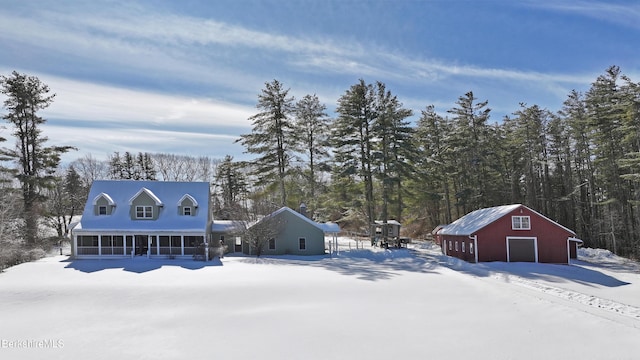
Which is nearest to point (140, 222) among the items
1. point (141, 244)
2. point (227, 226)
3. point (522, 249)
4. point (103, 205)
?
point (141, 244)

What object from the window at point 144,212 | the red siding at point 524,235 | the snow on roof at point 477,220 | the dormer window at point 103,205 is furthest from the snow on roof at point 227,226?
the red siding at point 524,235

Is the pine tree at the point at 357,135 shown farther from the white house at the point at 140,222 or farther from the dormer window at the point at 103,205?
the dormer window at the point at 103,205

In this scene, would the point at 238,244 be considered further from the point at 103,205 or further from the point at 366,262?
the point at 366,262

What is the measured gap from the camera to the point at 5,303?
15.3 m

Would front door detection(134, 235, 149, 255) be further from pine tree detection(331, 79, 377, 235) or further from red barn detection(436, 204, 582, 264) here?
red barn detection(436, 204, 582, 264)

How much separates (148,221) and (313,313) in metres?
21.7

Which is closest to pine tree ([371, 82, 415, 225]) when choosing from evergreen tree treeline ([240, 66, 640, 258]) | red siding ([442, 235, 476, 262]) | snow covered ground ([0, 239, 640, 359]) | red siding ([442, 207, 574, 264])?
evergreen tree treeline ([240, 66, 640, 258])

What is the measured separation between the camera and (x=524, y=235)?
95.7ft

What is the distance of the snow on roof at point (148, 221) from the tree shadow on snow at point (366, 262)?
6181 millimetres

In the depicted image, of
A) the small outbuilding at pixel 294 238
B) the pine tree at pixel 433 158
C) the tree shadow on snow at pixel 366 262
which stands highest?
the pine tree at pixel 433 158

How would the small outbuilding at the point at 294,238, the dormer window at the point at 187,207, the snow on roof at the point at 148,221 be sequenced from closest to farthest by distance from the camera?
the snow on roof at the point at 148,221 → the dormer window at the point at 187,207 → the small outbuilding at the point at 294,238

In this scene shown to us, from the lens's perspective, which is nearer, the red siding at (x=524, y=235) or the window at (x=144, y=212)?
the red siding at (x=524, y=235)

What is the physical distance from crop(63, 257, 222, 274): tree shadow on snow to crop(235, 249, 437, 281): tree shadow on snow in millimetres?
3337

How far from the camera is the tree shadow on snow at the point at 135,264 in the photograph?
24922 mm
